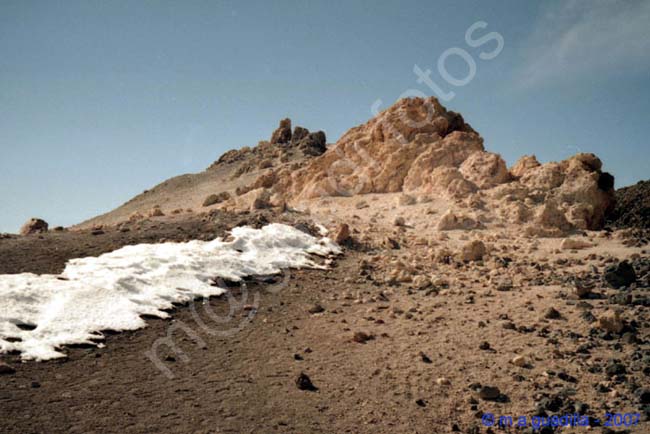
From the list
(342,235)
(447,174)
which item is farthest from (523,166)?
(342,235)

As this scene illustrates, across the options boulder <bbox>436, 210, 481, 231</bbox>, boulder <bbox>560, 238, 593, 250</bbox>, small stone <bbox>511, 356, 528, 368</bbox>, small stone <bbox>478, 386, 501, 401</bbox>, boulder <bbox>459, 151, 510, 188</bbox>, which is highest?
boulder <bbox>459, 151, 510, 188</bbox>

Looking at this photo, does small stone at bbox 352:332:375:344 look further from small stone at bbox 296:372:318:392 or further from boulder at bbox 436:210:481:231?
boulder at bbox 436:210:481:231

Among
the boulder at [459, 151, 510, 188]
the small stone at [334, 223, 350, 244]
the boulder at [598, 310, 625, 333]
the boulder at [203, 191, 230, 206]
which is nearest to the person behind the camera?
the boulder at [598, 310, 625, 333]

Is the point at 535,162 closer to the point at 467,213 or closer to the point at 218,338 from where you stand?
the point at 467,213

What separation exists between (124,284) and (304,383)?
438cm

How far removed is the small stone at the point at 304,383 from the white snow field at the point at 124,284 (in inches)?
122

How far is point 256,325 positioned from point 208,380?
227 cm

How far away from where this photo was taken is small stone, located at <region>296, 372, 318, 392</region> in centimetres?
652

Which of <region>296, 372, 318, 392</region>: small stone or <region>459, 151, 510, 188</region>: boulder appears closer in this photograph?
<region>296, 372, 318, 392</region>: small stone

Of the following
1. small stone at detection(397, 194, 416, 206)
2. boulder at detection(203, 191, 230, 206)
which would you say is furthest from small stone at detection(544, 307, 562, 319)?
boulder at detection(203, 191, 230, 206)

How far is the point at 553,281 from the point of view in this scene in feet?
33.4

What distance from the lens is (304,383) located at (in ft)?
21.5

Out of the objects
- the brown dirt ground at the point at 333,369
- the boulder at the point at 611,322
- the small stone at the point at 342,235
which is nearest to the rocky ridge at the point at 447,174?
the small stone at the point at 342,235

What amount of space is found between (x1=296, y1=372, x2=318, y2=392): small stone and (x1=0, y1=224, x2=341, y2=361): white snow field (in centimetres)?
309
